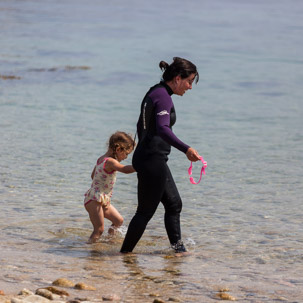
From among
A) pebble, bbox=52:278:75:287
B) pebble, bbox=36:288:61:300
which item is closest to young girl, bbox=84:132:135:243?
pebble, bbox=52:278:75:287

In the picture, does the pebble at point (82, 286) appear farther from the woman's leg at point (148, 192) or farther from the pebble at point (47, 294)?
the woman's leg at point (148, 192)

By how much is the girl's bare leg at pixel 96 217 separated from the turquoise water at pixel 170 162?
0.32ft

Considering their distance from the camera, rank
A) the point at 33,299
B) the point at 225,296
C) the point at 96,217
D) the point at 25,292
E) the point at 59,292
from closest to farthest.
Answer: the point at 33,299 → the point at 25,292 → the point at 59,292 → the point at 225,296 → the point at 96,217

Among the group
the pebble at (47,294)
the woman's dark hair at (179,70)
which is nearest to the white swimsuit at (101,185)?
the woman's dark hair at (179,70)

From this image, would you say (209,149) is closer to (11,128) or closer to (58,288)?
(11,128)

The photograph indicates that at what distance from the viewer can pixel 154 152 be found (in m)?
6.54

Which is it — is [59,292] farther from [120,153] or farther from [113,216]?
[113,216]

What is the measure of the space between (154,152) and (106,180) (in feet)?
3.24

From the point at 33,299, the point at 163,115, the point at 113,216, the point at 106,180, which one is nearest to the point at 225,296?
the point at 33,299

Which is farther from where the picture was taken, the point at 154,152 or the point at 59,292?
the point at 154,152

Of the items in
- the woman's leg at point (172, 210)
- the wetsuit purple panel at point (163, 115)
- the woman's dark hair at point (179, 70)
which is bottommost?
the woman's leg at point (172, 210)

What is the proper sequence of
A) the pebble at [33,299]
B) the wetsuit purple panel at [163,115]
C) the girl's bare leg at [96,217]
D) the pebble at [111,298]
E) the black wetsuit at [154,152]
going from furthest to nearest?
the girl's bare leg at [96,217]
the black wetsuit at [154,152]
the wetsuit purple panel at [163,115]
the pebble at [111,298]
the pebble at [33,299]

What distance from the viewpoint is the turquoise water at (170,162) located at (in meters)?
6.46

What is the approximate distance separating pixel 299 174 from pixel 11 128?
598 centimetres
